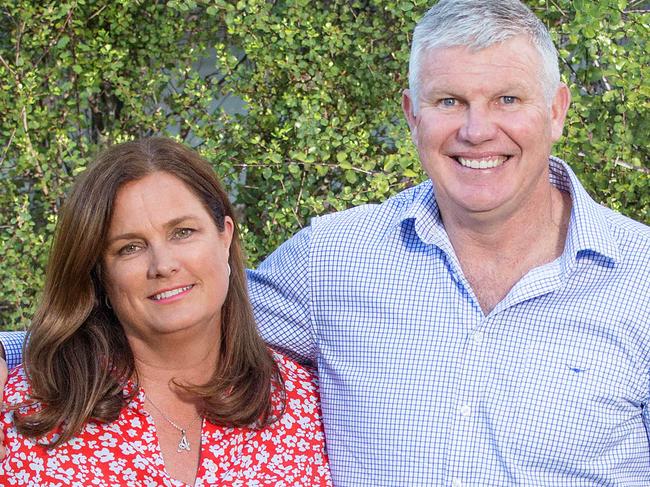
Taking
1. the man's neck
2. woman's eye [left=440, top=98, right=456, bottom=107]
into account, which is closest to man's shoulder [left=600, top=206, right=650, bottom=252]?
the man's neck

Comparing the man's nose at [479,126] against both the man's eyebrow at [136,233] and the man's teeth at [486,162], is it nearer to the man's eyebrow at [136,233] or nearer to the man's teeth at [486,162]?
the man's teeth at [486,162]

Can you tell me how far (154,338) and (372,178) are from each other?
160cm

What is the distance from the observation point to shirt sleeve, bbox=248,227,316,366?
3293 mm

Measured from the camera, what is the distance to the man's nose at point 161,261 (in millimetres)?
2922

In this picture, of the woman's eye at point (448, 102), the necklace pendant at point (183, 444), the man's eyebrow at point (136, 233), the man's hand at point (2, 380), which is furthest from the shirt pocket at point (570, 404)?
the man's hand at point (2, 380)

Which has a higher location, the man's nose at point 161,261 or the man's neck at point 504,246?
the man's nose at point 161,261

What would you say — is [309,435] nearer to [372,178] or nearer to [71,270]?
[71,270]

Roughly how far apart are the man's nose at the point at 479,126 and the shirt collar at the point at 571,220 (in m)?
0.29

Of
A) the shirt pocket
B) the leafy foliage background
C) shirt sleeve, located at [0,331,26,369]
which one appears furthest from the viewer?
the leafy foliage background

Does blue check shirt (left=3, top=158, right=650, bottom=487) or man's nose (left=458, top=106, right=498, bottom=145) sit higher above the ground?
man's nose (left=458, top=106, right=498, bottom=145)

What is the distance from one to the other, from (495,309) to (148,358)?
89cm

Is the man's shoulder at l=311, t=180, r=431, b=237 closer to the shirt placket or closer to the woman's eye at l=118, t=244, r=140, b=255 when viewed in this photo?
the shirt placket

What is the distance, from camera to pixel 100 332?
310cm

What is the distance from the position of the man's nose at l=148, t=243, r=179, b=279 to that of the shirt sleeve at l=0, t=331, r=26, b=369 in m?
0.50
